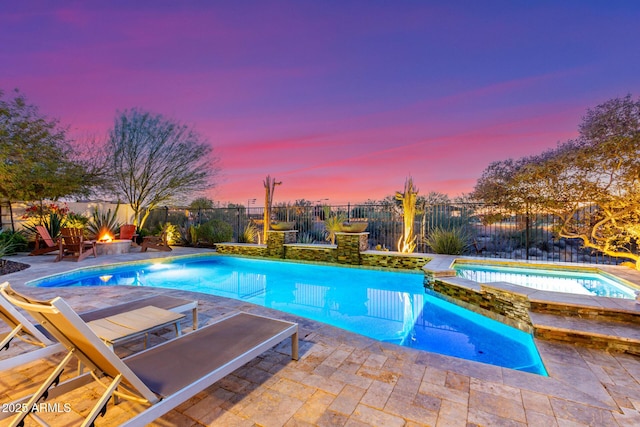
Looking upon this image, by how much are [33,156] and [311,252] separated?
9828 mm

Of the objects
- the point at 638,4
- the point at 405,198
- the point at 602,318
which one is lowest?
the point at 602,318

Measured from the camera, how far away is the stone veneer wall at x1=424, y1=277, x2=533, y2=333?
3816 millimetres

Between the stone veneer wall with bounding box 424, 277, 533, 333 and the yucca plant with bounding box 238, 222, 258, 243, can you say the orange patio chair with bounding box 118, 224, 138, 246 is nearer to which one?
the yucca plant with bounding box 238, 222, 258, 243

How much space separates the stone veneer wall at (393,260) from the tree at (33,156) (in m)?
11.0

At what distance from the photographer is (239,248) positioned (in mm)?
10531

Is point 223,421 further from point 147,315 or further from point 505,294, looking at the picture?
point 505,294

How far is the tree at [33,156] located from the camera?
884 centimetres

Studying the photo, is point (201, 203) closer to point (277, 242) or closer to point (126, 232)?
point (126, 232)

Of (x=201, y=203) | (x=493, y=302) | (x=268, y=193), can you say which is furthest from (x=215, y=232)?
(x=493, y=302)

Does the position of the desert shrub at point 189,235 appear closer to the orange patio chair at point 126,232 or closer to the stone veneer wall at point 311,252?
the orange patio chair at point 126,232

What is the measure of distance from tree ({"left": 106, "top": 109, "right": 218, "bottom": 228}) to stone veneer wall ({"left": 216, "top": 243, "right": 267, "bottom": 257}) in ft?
14.8

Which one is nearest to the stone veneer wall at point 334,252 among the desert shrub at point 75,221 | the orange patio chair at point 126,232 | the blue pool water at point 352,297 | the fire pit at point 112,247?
the blue pool water at point 352,297

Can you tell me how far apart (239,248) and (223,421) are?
907 cm

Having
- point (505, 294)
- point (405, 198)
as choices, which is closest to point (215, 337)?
point (505, 294)
